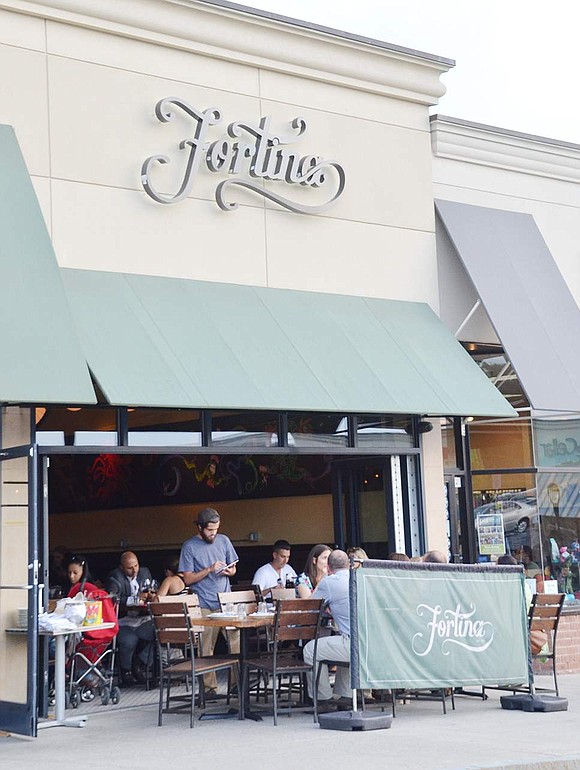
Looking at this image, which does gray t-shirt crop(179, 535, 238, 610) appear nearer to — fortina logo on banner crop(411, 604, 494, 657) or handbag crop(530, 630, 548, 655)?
fortina logo on banner crop(411, 604, 494, 657)

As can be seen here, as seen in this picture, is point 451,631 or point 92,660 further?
point 92,660

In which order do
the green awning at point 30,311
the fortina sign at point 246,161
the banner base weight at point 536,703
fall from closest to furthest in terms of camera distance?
the green awning at point 30,311, the banner base weight at point 536,703, the fortina sign at point 246,161

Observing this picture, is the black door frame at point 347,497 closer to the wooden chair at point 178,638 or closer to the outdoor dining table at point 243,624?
the outdoor dining table at point 243,624

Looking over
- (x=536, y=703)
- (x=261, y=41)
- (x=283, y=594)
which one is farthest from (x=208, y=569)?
(x=261, y=41)

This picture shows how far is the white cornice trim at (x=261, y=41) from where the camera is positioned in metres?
12.5

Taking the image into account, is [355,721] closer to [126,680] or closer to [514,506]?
[126,680]

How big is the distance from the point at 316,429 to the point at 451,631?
3.49 meters

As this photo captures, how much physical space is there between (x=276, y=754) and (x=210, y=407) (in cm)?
371

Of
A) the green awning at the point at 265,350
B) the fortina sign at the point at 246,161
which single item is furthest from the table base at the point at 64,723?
the fortina sign at the point at 246,161

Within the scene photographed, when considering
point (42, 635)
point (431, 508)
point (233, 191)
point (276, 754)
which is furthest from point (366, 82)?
point (276, 754)

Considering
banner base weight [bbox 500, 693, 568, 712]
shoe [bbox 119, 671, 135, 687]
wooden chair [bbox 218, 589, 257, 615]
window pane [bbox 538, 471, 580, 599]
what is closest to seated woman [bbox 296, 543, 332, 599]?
wooden chair [bbox 218, 589, 257, 615]

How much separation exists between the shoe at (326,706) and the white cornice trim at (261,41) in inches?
287

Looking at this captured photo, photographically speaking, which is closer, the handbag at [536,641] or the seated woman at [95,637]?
the seated woman at [95,637]

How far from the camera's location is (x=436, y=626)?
10539mm
